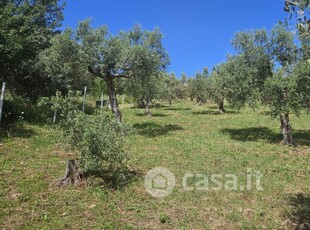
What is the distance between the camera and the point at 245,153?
15.4 meters

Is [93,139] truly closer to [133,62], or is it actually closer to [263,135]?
[133,62]

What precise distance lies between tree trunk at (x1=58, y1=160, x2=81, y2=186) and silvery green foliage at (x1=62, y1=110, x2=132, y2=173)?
0.64ft

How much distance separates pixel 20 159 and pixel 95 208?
4.69 meters

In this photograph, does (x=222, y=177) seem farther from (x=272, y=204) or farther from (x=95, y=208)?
(x=95, y=208)

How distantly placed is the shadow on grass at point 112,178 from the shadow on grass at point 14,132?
5603 millimetres

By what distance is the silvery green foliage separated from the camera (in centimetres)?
931

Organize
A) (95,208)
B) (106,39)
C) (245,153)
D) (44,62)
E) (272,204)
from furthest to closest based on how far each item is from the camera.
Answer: (44,62) < (106,39) < (245,153) < (272,204) < (95,208)

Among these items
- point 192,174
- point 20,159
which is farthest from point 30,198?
point 192,174

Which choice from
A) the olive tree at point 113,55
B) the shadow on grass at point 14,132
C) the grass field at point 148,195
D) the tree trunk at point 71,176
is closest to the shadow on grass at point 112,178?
the grass field at point 148,195

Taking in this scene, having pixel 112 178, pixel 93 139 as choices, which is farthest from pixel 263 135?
pixel 93 139

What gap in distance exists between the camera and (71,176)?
948cm

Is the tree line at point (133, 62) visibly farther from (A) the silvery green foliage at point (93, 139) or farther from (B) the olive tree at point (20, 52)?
(A) the silvery green foliage at point (93, 139)

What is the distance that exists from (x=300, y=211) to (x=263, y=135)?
12.4 m

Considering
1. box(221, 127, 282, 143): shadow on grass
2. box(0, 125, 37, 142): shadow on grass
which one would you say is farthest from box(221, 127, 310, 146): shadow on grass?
box(0, 125, 37, 142): shadow on grass
